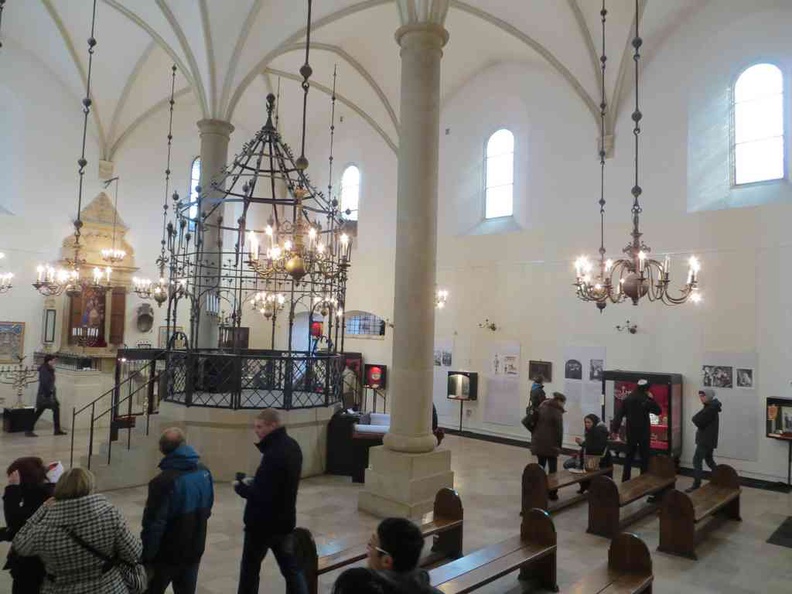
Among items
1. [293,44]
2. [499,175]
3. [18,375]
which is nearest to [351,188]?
[499,175]

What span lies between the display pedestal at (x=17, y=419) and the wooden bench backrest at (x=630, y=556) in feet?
38.3

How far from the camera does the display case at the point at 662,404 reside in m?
9.91

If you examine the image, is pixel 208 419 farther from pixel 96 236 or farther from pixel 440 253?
pixel 96 236

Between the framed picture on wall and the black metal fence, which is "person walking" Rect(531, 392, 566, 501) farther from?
the framed picture on wall

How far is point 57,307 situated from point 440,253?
997 cm

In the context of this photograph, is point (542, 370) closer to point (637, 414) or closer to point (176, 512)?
point (637, 414)

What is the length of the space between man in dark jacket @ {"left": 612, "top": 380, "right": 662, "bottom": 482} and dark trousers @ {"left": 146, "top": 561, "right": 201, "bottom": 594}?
635 centimetres

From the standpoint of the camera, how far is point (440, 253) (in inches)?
572

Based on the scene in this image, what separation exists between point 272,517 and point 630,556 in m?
2.64

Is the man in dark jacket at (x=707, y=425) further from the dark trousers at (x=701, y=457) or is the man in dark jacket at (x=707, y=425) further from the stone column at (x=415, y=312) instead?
the stone column at (x=415, y=312)

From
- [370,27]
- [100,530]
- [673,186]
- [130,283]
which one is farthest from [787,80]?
[130,283]

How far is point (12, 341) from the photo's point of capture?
14.2m

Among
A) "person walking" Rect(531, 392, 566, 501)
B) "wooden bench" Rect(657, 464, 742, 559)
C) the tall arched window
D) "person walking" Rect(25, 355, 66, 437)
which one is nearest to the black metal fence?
"person walking" Rect(531, 392, 566, 501)

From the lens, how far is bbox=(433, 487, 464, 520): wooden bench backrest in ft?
17.2
